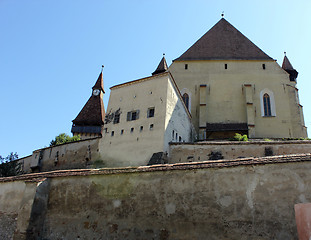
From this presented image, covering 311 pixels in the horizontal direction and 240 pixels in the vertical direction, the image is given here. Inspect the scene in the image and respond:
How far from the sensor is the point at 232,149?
19938 millimetres

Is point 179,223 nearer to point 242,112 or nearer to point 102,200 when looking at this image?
point 102,200

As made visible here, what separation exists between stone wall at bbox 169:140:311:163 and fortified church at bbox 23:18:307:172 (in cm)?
15

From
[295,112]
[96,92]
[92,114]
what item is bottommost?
[295,112]

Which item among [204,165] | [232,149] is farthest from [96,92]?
[204,165]

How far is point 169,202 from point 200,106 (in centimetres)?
2365

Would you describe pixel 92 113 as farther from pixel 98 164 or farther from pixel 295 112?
pixel 295 112

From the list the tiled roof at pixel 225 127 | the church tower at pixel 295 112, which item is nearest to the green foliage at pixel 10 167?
the tiled roof at pixel 225 127

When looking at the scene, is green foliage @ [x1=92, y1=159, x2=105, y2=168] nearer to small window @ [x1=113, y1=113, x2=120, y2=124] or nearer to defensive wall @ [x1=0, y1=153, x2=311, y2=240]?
small window @ [x1=113, y1=113, x2=120, y2=124]

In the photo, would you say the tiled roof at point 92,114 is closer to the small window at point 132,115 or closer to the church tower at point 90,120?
the church tower at point 90,120

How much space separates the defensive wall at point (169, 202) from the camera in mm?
8164

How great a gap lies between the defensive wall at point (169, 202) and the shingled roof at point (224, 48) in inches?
1037

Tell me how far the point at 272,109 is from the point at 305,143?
12807 mm

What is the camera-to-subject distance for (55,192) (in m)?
11.8

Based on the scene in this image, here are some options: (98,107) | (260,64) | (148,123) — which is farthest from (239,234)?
(98,107)
